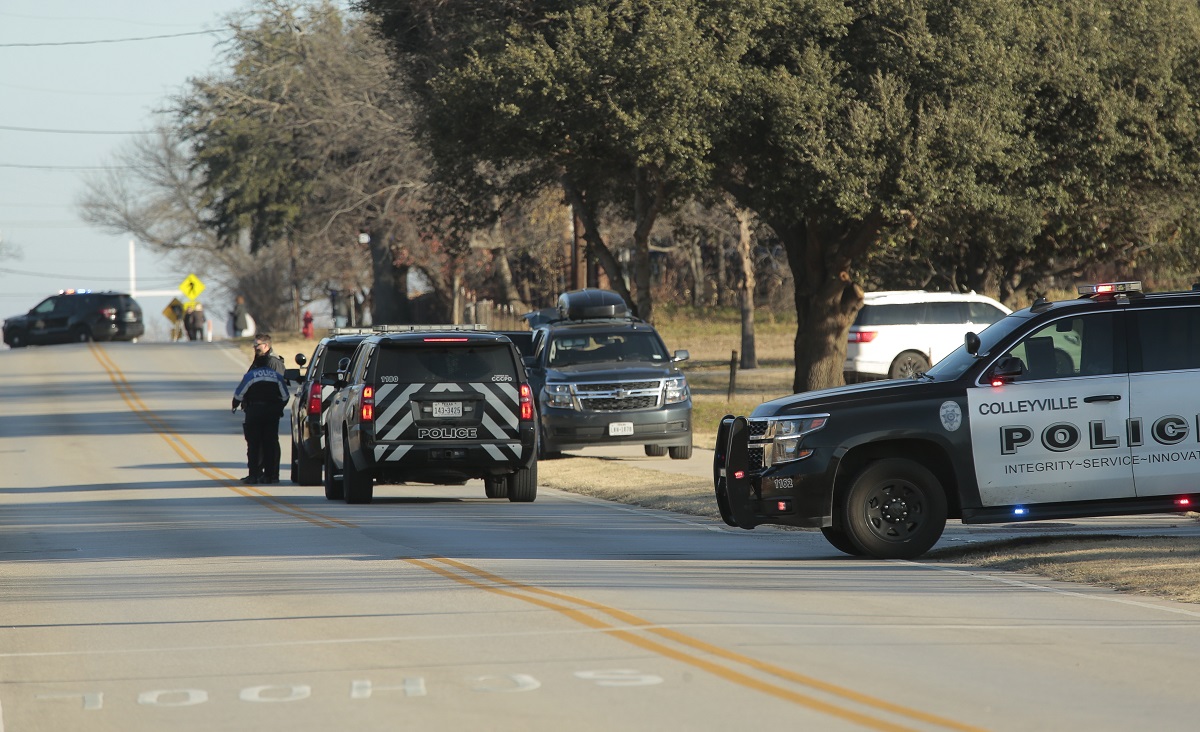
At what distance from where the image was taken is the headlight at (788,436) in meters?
12.4

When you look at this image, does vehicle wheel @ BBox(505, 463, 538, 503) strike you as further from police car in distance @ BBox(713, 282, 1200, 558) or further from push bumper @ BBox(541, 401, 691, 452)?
police car in distance @ BBox(713, 282, 1200, 558)

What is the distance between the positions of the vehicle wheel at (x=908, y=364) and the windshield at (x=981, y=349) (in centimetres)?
2140

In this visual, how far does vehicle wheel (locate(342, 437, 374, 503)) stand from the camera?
1891cm

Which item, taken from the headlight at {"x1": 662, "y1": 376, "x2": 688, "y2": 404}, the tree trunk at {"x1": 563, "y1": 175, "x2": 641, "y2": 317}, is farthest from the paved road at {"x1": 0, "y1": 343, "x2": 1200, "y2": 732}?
the tree trunk at {"x1": 563, "y1": 175, "x2": 641, "y2": 317}

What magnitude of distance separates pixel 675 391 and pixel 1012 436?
1159 centimetres

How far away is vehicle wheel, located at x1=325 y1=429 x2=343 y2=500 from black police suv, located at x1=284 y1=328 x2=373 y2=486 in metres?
0.88

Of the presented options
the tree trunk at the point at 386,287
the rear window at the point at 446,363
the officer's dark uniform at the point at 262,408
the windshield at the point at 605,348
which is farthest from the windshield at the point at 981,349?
the tree trunk at the point at 386,287

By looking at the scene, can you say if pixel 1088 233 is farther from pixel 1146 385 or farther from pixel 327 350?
pixel 1146 385

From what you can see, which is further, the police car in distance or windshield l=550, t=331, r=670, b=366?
windshield l=550, t=331, r=670, b=366

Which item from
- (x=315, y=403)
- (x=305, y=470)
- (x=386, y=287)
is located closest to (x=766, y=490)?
(x=315, y=403)

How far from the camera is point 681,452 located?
80.0 feet

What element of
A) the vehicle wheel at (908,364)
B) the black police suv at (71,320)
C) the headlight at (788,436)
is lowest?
the headlight at (788,436)

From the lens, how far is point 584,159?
97.2 feet

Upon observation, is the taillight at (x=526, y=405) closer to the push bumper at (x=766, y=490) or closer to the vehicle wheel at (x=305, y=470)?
the vehicle wheel at (x=305, y=470)
